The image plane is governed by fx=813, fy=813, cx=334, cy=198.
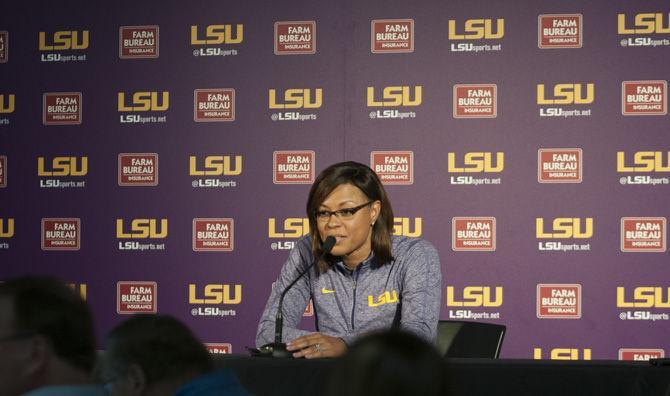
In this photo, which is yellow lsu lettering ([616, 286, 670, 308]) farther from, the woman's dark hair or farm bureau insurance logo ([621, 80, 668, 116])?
the woman's dark hair

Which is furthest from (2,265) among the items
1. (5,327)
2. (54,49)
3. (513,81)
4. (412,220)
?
(5,327)

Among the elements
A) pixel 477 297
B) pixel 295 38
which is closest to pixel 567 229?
pixel 477 297

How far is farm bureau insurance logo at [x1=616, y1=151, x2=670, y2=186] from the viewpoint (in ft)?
13.9

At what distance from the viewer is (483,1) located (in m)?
4.44

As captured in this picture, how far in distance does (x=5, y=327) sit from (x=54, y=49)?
3.85 meters

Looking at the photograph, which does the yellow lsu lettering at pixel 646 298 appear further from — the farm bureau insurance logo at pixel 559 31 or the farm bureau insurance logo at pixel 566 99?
the farm bureau insurance logo at pixel 559 31

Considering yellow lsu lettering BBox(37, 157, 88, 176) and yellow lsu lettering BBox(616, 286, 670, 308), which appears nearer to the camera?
yellow lsu lettering BBox(616, 286, 670, 308)

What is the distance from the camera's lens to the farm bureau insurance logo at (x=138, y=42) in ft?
15.2

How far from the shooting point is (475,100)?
14.5ft

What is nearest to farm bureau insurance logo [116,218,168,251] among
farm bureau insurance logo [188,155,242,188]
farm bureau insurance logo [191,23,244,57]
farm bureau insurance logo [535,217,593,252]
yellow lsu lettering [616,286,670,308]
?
farm bureau insurance logo [188,155,242,188]

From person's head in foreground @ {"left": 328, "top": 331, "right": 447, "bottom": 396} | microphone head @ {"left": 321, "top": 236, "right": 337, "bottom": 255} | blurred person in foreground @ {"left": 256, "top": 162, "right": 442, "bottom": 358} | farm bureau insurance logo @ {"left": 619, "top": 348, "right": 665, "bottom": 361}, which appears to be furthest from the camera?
farm bureau insurance logo @ {"left": 619, "top": 348, "right": 665, "bottom": 361}

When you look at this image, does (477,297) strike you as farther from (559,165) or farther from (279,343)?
(279,343)

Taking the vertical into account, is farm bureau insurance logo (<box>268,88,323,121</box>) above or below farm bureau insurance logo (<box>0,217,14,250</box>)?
above

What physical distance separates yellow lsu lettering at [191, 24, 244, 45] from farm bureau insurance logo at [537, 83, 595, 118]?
1680 millimetres
